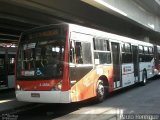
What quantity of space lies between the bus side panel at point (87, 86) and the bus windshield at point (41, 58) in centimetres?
80

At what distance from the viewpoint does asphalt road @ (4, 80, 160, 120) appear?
1028cm

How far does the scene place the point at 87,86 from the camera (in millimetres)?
12062

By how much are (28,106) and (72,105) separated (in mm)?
1639

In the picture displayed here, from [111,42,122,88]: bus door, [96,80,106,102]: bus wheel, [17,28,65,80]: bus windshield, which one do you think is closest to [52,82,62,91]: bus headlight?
[17,28,65,80]: bus windshield

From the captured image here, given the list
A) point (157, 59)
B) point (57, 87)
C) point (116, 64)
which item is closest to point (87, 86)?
point (57, 87)

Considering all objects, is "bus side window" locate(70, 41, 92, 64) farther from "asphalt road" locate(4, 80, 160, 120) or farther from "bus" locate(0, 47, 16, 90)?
"bus" locate(0, 47, 16, 90)

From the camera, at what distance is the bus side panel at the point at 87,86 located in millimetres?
11161

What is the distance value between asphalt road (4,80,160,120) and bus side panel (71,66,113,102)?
48 cm

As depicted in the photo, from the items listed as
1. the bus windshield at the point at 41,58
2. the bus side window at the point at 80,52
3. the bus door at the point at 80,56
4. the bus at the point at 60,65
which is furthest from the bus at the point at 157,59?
the bus windshield at the point at 41,58

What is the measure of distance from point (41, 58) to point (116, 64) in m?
5.14

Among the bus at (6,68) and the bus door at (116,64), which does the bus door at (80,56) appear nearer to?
the bus door at (116,64)

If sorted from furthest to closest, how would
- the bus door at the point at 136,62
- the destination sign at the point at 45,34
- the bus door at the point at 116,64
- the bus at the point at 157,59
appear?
the bus at the point at 157,59, the bus door at the point at 136,62, the bus door at the point at 116,64, the destination sign at the point at 45,34

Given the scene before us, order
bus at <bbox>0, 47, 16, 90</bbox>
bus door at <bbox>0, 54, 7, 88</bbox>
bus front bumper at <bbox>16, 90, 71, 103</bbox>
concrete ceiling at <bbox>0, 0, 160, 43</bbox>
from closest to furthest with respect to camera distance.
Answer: bus front bumper at <bbox>16, 90, 71, 103</bbox>, concrete ceiling at <bbox>0, 0, 160, 43</bbox>, bus door at <bbox>0, 54, 7, 88</bbox>, bus at <bbox>0, 47, 16, 90</bbox>

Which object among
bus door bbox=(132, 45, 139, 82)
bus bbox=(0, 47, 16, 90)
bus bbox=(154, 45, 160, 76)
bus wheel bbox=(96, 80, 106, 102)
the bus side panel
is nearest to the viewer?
the bus side panel
